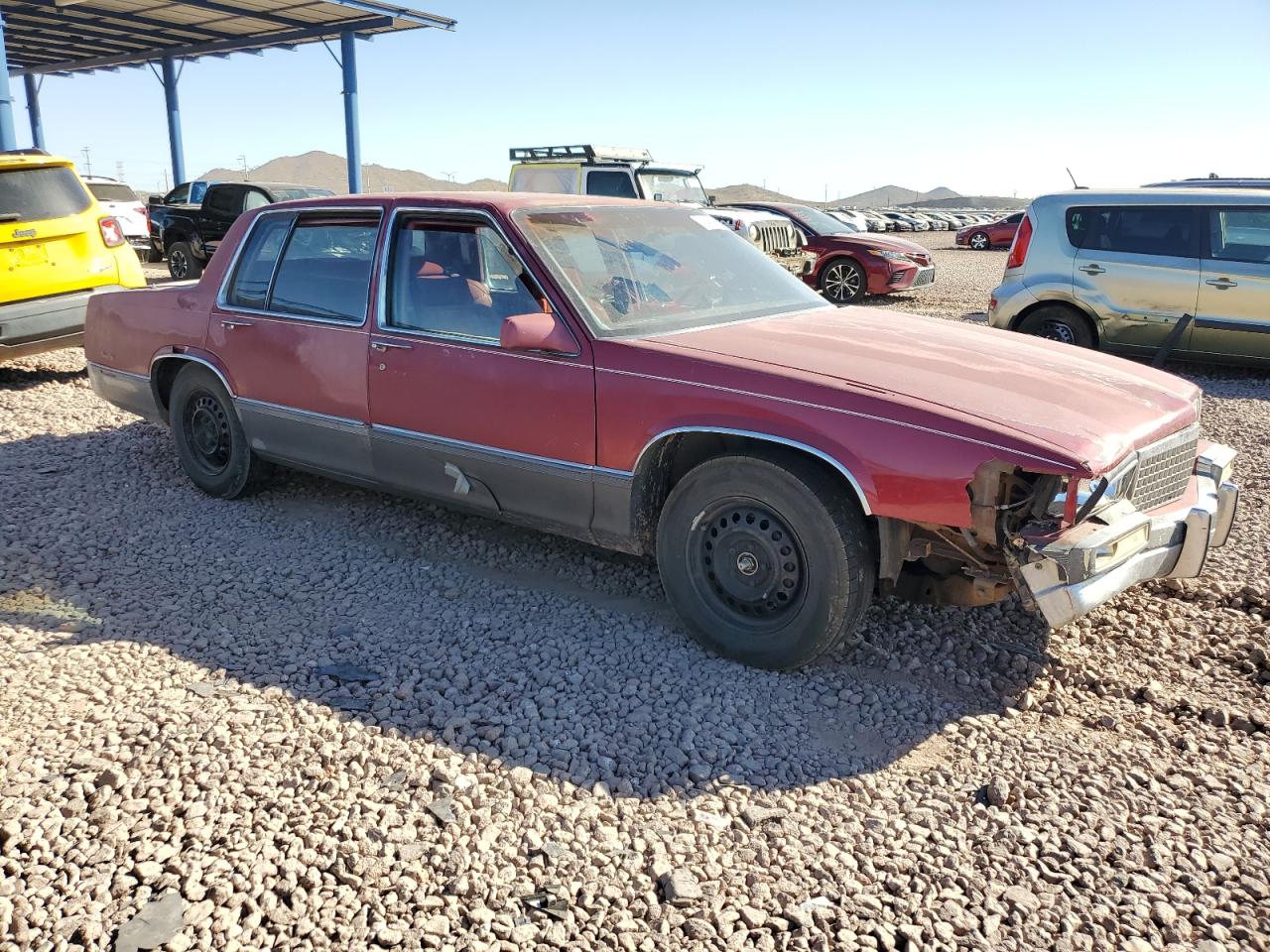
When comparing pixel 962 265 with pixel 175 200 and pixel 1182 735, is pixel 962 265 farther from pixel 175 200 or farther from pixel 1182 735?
pixel 1182 735

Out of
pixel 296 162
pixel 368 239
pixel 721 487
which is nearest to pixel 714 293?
pixel 721 487

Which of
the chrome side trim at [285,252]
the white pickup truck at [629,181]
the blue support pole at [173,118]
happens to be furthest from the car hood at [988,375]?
the blue support pole at [173,118]

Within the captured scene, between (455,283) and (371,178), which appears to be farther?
(371,178)

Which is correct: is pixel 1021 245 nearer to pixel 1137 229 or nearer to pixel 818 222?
pixel 1137 229

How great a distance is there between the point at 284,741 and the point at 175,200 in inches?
758

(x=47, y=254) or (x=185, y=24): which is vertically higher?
(x=185, y=24)

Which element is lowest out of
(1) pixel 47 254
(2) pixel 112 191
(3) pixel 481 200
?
(1) pixel 47 254

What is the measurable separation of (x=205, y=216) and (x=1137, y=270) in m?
14.3

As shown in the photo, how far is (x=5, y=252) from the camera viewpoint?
780cm

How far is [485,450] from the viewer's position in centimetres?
423

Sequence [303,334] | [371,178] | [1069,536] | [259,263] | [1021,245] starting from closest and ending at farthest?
[1069,536]
[303,334]
[259,263]
[1021,245]
[371,178]

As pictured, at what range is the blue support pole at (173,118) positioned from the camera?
25156 mm

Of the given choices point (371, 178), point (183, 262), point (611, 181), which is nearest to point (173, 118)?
point (183, 262)

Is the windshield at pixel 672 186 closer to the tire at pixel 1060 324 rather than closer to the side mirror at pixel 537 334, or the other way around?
the tire at pixel 1060 324
